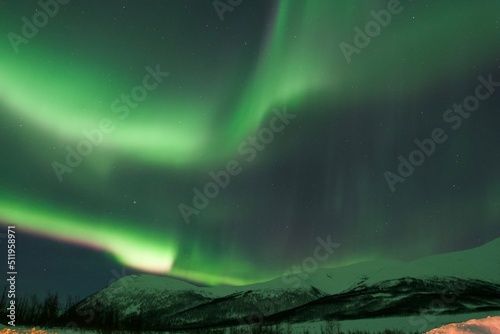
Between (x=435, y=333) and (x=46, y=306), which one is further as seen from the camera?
(x=46, y=306)

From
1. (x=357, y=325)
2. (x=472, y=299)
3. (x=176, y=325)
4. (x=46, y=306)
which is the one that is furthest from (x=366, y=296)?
(x=46, y=306)

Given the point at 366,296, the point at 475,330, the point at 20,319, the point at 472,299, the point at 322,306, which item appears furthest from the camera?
the point at 366,296

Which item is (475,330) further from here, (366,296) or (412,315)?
(366,296)

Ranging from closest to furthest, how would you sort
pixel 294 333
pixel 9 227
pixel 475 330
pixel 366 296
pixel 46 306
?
pixel 475 330 → pixel 9 227 → pixel 46 306 → pixel 294 333 → pixel 366 296

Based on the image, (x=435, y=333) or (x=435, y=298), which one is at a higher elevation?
(x=435, y=298)

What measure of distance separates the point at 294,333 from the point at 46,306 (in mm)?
62321

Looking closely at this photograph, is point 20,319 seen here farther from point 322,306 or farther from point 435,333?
point 322,306

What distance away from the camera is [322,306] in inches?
6531

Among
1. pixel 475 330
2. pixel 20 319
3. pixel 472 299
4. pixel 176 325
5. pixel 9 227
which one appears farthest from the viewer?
pixel 176 325

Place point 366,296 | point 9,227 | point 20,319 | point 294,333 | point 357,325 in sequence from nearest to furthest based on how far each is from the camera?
point 9,227 → point 20,319 → point 294,333 → point 357,325 → point 366,296

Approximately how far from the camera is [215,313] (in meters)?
191

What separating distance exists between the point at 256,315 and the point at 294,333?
87.3m

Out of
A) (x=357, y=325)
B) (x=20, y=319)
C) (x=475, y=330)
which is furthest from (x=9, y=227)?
(x=357, y=325)

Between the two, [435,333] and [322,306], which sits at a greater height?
[322,306]
